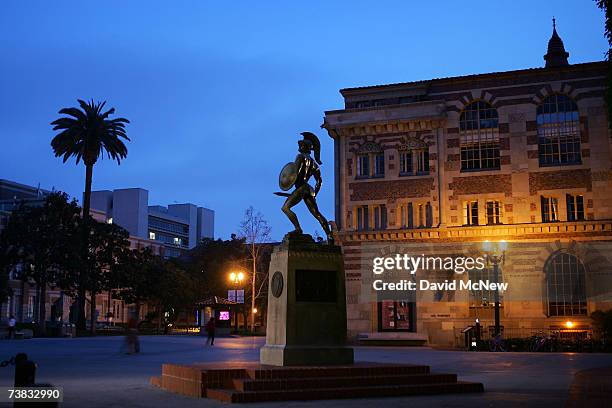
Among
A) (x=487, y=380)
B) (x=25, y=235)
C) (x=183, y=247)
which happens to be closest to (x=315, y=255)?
(x=487, y=380)

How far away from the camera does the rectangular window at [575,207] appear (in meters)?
42.2

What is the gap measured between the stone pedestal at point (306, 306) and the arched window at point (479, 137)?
29.1m

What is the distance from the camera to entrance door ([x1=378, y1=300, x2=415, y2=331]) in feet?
147

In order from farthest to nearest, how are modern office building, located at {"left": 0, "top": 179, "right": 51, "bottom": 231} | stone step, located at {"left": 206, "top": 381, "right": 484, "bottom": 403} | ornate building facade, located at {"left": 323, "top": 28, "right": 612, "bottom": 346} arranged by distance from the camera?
modern office building, located at {"left": 0, "top": 179, "right": 51, "bottom": 231} → ornate building facade, located at {"left": 323, "top": 28, "right": 612, "bottom": 346} → stone step, located at {"left": 206, "top": 381, "right": 484, "bottom": 403}

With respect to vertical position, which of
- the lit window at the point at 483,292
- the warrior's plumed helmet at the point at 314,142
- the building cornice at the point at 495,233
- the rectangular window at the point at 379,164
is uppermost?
the rectangular window at the point at 379,164

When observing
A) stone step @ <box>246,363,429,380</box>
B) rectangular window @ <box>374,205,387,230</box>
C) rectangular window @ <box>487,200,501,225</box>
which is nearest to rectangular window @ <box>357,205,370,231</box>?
rectangular window @ <box>374,205,387,230</box>

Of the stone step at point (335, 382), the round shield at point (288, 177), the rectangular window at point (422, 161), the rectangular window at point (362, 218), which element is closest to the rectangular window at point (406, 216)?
the rectangular window at point (362, 218)

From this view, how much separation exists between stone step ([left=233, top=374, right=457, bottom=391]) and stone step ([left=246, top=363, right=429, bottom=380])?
9.0 inches

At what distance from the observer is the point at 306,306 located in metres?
16.8

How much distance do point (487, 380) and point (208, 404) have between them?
8.55 metres

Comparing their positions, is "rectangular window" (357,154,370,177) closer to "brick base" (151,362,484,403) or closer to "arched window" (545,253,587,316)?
"arched window" (545,253,587,316)

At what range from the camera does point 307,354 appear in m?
16.5

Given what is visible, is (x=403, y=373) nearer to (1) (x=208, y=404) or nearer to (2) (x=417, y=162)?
(1) (x=208, y=404)

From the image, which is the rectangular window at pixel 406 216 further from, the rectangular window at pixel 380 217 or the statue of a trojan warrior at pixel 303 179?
the statue of a trojan warrior at pixel 303 179
